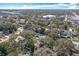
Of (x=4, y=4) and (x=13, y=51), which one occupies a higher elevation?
(x=4, y=4)

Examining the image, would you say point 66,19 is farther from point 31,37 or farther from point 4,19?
point 4,19

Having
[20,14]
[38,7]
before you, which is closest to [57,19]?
[38,7]

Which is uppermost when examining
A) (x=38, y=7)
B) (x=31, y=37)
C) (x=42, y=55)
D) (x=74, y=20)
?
(x=38, y=7)

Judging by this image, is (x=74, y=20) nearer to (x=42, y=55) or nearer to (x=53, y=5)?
(x=53, y=5)

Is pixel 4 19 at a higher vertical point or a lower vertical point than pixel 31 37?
higher

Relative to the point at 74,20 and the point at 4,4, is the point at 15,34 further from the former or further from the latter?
the point at 74,20

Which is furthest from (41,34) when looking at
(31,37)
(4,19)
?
(4,19)

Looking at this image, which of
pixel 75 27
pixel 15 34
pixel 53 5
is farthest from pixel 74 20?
pixel 15 34
